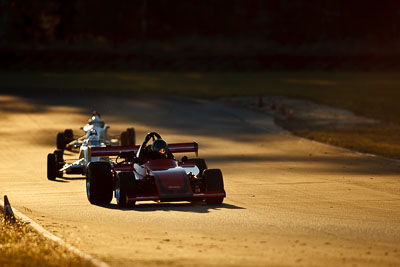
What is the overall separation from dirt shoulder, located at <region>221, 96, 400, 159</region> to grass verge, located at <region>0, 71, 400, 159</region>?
0.10 metres

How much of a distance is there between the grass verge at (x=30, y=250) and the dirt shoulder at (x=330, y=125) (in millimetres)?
14489

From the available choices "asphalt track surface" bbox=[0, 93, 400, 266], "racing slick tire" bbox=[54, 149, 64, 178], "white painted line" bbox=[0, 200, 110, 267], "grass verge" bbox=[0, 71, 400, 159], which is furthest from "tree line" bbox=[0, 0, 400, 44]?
"white painted line" bbox=[0, 200, 110, 267]

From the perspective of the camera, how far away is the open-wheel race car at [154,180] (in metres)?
15.6

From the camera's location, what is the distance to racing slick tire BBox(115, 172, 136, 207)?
15828 mm

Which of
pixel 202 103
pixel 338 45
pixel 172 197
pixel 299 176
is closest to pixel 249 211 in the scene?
→ pixel 172 197

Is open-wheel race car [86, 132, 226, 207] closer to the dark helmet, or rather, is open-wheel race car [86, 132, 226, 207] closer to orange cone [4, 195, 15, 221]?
the dark helmet

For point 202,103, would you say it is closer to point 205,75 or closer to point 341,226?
point 205,75

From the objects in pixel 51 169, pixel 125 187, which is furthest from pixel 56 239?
pixel 51 169

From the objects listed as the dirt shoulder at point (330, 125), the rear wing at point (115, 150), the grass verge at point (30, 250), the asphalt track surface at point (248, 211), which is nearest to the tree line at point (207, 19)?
the dirt shoulder at point (330, 125)

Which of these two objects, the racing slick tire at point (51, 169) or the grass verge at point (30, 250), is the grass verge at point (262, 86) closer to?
the racing slick tire at point (51, 169)

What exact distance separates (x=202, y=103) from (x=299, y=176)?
25.4 metres

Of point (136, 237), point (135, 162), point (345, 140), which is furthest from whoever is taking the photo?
point (345, 140)

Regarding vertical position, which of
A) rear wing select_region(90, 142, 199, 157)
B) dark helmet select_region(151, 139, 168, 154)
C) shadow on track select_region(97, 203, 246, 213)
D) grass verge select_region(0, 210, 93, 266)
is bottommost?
grass verge select_region(0, 210, 93, 266)

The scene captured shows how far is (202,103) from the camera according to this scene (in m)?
46.5
